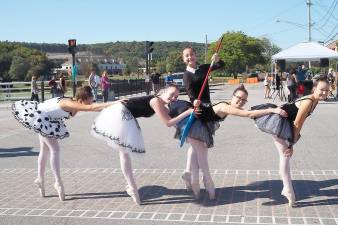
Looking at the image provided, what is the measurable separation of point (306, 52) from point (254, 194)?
18634 millimetres

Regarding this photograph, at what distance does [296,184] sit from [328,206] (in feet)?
3.84

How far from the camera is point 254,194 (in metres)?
6.52

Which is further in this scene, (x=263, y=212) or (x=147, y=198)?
(x=147, y=198)

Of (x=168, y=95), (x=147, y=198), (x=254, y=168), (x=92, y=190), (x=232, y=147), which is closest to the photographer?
(x=168, y=95)

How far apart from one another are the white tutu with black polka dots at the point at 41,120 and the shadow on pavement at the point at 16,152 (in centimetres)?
376

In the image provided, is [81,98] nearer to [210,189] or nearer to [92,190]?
[92,190]

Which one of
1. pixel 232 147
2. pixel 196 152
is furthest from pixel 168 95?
pixel 232 147

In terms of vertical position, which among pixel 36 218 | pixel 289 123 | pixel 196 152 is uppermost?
pixel 289 123

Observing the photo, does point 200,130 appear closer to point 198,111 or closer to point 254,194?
point 198,111

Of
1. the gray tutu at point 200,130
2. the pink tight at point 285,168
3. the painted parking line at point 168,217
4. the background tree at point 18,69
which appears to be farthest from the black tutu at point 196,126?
the background tree at point 18,69

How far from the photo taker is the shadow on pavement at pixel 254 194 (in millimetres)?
6160

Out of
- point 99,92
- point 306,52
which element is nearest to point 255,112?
point 306,52

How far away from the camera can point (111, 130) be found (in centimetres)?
595

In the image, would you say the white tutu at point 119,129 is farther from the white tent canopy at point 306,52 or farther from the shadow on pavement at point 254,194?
the white tent canopy at point 306,52
